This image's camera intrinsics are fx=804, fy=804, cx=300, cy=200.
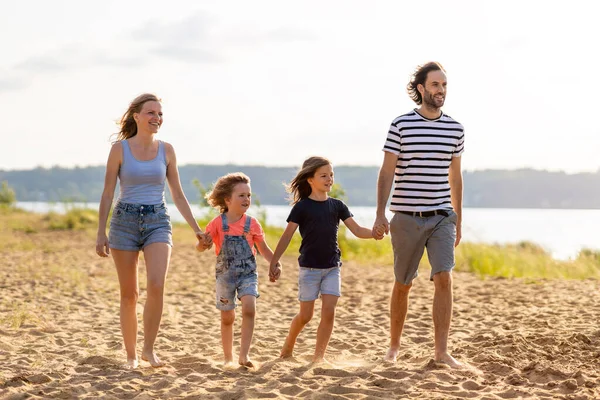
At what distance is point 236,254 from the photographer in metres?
6.25

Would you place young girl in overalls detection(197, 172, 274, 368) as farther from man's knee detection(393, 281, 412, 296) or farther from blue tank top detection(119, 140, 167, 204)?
man's knee detection(393, 281, 412, 296)

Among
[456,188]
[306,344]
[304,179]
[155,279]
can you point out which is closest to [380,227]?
[304,179]

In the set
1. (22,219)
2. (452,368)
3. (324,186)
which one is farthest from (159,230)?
(22,219)

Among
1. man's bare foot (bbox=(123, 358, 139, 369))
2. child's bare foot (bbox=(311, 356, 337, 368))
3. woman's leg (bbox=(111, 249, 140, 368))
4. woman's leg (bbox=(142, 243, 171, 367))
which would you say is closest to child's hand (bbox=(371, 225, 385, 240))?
child's bare foot (bbox=(311, 356, 337, 368))

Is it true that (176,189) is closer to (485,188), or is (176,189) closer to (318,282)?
(318,282)

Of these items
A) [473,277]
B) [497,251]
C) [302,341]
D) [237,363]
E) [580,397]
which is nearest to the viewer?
[580,397]

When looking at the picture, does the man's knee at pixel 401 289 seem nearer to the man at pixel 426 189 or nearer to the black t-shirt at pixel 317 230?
the man at pixel 426 189

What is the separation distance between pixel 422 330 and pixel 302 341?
1424 millimetres

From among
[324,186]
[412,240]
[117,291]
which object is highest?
[324,186]

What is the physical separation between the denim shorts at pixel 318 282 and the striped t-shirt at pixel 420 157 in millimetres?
737

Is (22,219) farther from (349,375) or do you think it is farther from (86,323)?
(349,375)

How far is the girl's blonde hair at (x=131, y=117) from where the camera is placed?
240 inches

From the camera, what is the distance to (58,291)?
1162 centimetres

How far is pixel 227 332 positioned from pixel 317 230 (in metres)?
1.11
